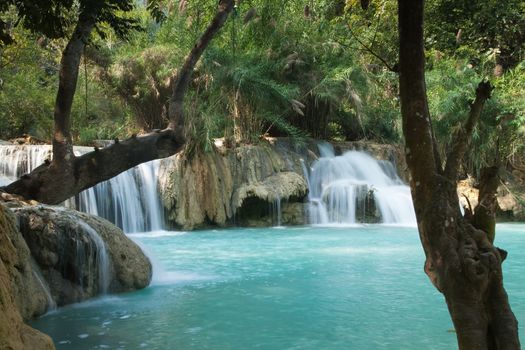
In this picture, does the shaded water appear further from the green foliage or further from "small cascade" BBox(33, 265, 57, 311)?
the green foliage

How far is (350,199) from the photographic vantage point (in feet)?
53.5

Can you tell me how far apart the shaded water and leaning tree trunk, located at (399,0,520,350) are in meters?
2.31

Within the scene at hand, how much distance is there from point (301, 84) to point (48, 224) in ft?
42.2

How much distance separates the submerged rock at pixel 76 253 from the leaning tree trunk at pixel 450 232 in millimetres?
4508

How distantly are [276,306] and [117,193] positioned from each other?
8871mm

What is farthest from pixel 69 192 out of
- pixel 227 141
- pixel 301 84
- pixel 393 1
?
pixel 393 1

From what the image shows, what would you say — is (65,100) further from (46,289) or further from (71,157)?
(46,289)

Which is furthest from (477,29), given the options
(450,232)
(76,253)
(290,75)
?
(450,232)

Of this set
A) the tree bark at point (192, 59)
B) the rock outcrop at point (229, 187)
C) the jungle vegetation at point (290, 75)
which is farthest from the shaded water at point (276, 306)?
the jungle vegetation at point (290, 75)

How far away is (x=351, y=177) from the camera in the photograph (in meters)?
17.6

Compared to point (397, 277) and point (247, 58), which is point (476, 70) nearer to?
point (247, 58)

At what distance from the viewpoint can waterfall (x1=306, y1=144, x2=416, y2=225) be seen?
16234 millimetres

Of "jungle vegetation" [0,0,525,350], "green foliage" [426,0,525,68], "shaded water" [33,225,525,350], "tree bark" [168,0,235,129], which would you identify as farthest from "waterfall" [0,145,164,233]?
"green foliage" [426,0,525,68]

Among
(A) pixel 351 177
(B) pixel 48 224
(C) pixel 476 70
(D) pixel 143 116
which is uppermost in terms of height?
(C) pixel 476 70
